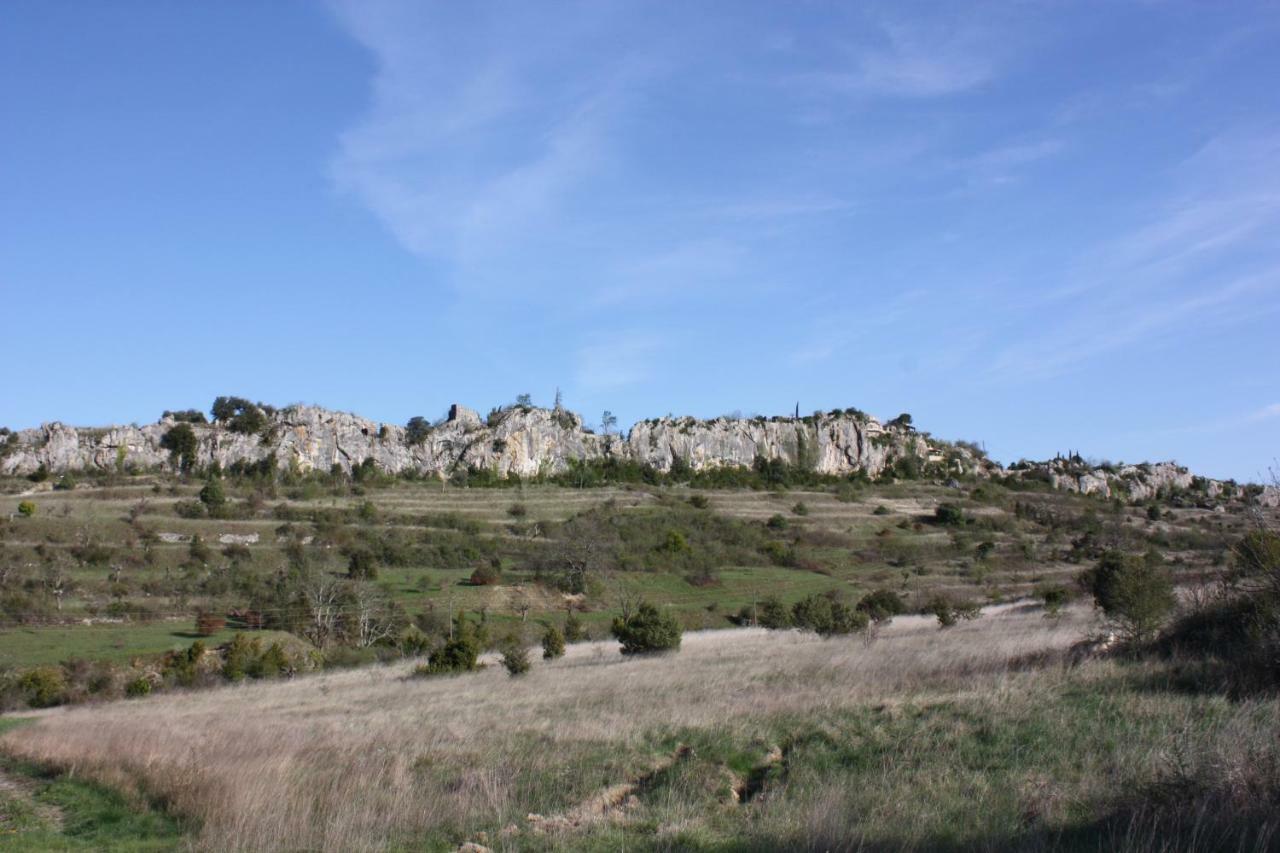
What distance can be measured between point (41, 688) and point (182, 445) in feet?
267

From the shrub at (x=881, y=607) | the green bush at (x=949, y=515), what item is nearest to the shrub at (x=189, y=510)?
the shrub at (x=881, y=607)

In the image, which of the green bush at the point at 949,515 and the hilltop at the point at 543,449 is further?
the hilltop at the point at 543,449

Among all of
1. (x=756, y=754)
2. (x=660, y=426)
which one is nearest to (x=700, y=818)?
(x=756, y=754)

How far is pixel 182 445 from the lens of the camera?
10806cm

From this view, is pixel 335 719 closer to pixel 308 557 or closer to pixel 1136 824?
pixel 1136 824

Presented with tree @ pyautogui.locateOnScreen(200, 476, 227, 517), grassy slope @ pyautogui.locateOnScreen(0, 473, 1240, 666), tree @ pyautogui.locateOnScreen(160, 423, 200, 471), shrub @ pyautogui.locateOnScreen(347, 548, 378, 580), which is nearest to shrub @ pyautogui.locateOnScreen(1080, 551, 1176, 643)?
grassy slope @ pyautogui.locateOnScreen(0, 473, 1240, 666)

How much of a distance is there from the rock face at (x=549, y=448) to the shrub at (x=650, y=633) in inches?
3479

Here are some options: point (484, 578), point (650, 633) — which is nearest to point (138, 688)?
point (650, 633)

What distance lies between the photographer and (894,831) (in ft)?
21.5

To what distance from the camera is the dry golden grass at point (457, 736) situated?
30.0 feet

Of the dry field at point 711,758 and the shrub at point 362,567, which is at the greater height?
the dry field at point 711,758

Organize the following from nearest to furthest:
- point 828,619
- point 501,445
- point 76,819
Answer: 1. point 76,819
2. point 828,619
3. point 501,445

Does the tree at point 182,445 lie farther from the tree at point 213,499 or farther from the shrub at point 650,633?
the shrub at point 650,633

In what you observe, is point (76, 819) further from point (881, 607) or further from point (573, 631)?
point (573, 631)
